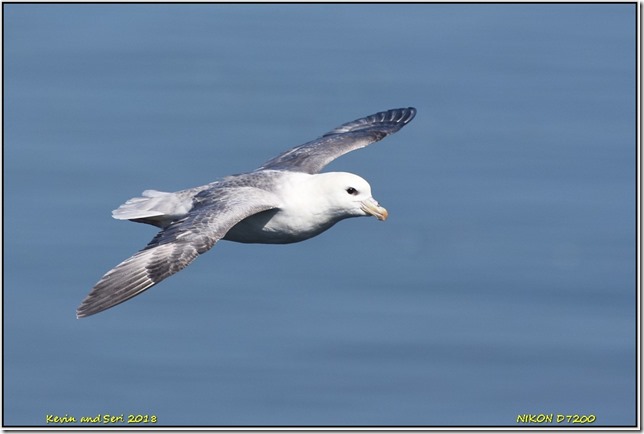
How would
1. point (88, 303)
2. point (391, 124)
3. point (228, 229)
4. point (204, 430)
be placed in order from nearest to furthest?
point (88, 303), point (228, 229), point (204, 430), point (391, 124)

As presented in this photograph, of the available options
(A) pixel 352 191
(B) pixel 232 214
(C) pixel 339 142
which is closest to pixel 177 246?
(B) pixel 232 214

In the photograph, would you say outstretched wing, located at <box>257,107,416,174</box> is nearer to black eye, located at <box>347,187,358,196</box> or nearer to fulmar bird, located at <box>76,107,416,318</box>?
fulmar bird, located at <box>76,107,416,318</box>

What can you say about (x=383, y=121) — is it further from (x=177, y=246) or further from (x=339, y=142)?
(x=177, y=246)

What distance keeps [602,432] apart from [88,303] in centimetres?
497

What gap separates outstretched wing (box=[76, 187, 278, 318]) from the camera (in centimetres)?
→ 1080

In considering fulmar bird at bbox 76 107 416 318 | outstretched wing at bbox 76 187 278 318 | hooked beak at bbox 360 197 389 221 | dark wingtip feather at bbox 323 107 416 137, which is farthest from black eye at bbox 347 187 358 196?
dark wingtip feather at bbox 323 107 416 137

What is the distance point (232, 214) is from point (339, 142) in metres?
2.87

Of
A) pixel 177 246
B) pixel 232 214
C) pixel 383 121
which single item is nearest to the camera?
pixel 177 246

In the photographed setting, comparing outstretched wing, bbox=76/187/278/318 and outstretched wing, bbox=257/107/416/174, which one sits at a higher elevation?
outstretched wing, bbox=257/107/416/174

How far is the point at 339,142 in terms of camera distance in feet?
46.9

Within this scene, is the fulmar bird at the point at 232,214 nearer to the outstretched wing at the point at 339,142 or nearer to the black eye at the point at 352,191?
the black eye at the point at 352,191

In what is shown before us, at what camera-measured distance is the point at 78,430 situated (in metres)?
12.5

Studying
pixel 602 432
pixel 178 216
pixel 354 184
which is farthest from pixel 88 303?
pixel 602 432

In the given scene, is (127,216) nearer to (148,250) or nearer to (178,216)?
(178,216)
